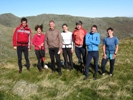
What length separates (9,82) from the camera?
38.0ft

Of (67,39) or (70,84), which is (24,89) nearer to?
(70,84)

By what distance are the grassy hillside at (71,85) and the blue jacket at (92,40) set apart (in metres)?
1.73

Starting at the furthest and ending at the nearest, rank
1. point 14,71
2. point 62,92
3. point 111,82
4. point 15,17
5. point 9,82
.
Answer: point 15,17
point 14,71
point 9,82
point 111,82
point 62,92

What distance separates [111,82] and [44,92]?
11.2ft

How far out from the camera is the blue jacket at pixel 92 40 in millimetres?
10781

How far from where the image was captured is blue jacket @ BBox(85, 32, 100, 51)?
10781 mm

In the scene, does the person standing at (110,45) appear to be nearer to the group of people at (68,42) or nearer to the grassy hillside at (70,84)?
the group of people at (68,42)

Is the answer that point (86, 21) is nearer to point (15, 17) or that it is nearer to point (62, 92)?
point (15, 17)

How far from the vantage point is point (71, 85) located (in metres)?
10.4

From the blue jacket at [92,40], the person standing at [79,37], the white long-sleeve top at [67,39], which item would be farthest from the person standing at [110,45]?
the white long-sleeve top at [67,39]

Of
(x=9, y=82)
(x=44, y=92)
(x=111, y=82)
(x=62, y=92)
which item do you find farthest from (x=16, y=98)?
(x=111, y=82)

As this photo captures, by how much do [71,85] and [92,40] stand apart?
259 cm

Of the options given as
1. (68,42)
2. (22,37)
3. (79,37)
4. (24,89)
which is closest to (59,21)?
(68,42)

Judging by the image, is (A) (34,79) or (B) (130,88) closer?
(B) (130,88)
